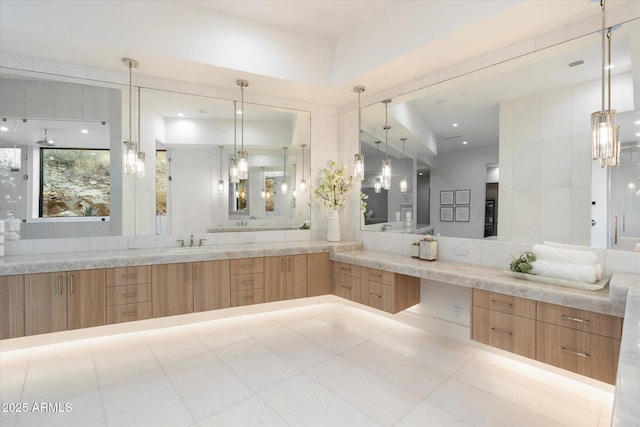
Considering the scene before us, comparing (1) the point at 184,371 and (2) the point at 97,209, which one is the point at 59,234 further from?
(1) the point at 184,371

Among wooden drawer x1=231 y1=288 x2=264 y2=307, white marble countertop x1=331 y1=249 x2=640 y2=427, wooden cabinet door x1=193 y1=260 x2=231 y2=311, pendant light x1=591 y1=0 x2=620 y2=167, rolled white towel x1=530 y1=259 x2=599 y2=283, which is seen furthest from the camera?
wooden drawer x1=231 y1=288 x2=264 y2=307

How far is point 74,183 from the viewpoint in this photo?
3.22m

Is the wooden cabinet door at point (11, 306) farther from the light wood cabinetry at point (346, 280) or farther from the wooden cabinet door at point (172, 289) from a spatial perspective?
the light wood cabinetry at point (346, 280)

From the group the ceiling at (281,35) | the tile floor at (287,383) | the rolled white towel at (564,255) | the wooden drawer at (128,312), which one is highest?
the ceiling at (281,35)

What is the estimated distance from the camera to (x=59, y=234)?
3.16 m

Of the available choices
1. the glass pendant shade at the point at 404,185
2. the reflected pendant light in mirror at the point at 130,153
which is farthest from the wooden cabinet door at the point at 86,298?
the glass pendant shade at the point at 404,185

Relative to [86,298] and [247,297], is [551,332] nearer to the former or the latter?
[247,297]

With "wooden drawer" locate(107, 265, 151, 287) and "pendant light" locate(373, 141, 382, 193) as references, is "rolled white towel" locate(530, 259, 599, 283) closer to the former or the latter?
"pendant light" locate(373, 141, 382, 193)

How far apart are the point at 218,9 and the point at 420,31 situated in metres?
1.99

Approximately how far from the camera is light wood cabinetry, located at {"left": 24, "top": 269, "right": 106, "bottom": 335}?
2.59 metres

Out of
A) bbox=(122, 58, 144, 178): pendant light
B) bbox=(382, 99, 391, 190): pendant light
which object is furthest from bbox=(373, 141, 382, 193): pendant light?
bbox=(122, 58, 144, 178): pendant light

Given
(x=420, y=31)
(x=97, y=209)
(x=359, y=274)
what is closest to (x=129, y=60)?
(x=97, y=209)

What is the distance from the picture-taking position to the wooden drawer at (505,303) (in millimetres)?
2215

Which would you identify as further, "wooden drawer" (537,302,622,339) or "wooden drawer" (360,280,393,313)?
"wooden drawer" (360,280,393,313)
